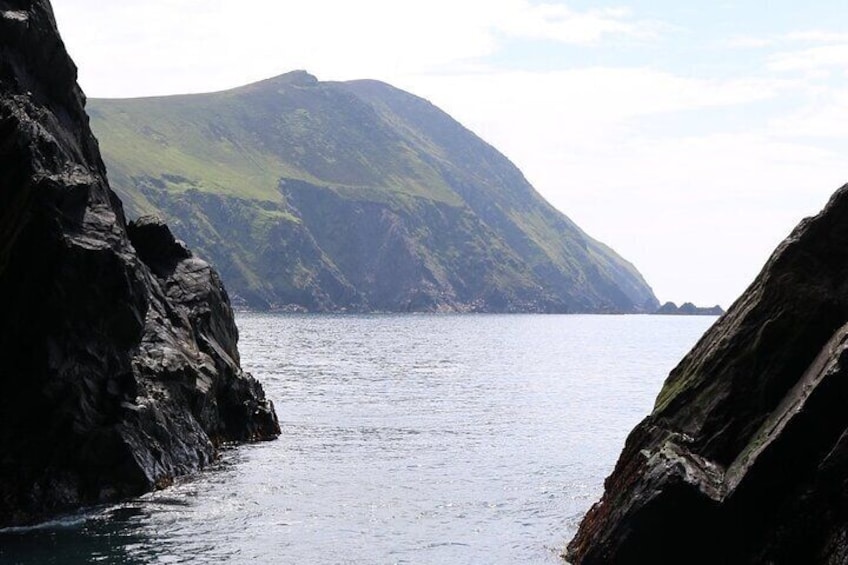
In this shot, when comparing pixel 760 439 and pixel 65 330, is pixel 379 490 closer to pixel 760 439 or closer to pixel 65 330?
pixel 65 330

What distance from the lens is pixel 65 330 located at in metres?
41.9

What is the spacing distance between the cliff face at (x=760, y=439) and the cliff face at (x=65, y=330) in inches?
879

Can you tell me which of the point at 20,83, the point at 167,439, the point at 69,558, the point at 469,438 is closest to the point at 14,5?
the point at 20,83

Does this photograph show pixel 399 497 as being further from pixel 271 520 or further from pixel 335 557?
pixel 335 557

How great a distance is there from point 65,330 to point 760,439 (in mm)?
29181

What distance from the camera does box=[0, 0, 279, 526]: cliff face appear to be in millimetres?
40000

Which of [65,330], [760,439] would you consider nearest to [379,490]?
[65,330]

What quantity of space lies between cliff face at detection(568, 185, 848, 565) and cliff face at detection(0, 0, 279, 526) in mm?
22339

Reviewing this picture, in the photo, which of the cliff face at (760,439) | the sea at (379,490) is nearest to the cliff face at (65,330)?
the sea at (379,490)

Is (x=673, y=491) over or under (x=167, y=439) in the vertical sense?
over

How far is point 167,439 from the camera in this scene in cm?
4931

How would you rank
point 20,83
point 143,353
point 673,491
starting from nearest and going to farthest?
point 673,491 < point 20,83 < point 143,353

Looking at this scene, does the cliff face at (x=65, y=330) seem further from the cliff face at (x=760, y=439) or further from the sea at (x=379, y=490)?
the cliff face at (x=760, y=439)

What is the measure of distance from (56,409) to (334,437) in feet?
94.2
